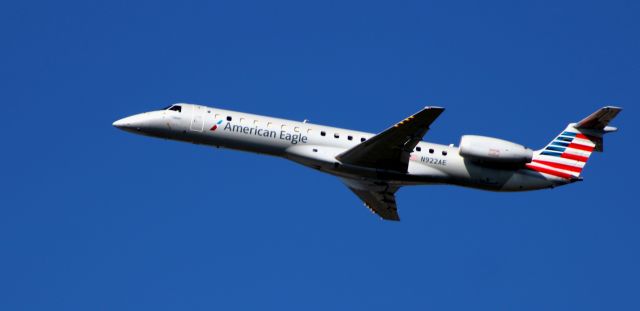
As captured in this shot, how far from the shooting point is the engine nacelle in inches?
1447

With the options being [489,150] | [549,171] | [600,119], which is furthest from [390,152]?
[600,119]

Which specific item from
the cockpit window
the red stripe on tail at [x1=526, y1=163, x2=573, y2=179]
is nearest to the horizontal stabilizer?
the red stripe on tail at [x1=526, y1=163, x2=573, y2=179]

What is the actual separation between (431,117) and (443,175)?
147 inches

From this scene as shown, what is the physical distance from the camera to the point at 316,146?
36.9 m

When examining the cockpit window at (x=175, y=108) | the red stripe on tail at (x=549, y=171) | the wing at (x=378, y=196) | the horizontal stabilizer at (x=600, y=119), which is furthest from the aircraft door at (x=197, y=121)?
the horizontal stabilizer at (x=600, y=119)

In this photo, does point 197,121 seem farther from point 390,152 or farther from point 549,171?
point 549,171

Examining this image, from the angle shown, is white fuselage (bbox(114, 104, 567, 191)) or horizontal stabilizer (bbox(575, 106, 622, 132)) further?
white fuselage (bbox(114, 104, 567, 191))

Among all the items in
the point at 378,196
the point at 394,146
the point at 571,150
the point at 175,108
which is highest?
the point at 175,108

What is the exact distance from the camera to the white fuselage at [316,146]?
121ft

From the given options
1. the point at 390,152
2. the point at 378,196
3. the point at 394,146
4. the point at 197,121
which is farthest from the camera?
the point at 378,196

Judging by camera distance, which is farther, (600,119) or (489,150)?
(600,119)

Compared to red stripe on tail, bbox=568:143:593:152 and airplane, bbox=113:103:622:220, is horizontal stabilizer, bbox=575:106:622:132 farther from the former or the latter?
red stripe on tail, bbox=568:143:593:152

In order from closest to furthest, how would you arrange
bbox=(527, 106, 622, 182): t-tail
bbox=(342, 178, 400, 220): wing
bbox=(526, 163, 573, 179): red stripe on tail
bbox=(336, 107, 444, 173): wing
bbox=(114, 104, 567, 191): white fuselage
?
bbox=(336, 107, 444, 173): wing
bbox=(114, 104, 567, 191): white fuselage
bbox=(527, 106, 622, 182): t-tail
bbox=(526, 163, 573, 179): red stripe on tail
bbox=(342, 178, 400, 220): wing

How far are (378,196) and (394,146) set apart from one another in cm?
485
